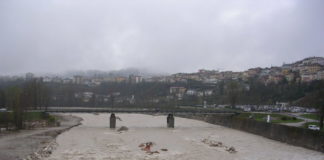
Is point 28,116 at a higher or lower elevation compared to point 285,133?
higher

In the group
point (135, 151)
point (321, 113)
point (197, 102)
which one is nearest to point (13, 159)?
point (135, 151)

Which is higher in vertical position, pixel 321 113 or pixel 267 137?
pixel 321 113

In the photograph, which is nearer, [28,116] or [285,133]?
[285,133]

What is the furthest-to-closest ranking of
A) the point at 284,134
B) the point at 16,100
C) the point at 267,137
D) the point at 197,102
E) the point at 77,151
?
the point at 197,102 < the point at 16,100 < the point at 267,137 < the point at 284,134 < the point at 77,151

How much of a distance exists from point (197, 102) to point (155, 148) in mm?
112791

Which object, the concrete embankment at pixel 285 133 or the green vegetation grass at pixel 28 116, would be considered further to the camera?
the green vegetation grass at pixel 28 116

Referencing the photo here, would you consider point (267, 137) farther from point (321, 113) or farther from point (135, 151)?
point (135, 151)

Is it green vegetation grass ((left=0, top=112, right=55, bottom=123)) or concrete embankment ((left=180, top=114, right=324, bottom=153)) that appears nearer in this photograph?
concrete embankment ((left=180, top=114, right=324, bottom=153))

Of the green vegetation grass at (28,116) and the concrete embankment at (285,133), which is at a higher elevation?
the green vegetation grass at (28,116)

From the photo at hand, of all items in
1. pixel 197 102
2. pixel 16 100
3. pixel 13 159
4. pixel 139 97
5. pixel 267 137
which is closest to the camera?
Result: pixel 13 159

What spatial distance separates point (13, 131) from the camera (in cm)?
4897

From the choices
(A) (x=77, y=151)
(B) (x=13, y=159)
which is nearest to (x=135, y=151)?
(A) (x=77, y=151)

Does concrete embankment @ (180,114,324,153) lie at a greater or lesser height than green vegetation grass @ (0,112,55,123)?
lesser

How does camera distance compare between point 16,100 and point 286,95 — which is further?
point 286,95
